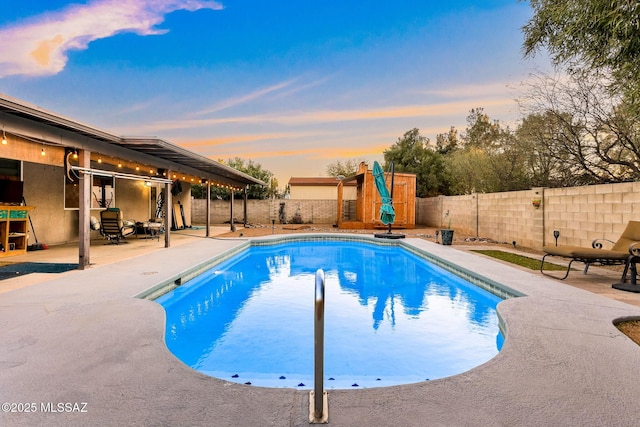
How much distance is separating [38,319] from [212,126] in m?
15.9

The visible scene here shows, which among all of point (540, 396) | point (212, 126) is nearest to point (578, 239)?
point (540, 396)

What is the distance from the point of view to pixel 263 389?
228 cm

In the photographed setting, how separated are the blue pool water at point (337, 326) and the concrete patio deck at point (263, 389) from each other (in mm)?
620

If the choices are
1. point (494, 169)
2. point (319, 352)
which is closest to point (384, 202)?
point (494, 169)

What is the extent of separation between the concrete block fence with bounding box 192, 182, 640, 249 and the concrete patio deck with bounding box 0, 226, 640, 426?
4008 millimetres

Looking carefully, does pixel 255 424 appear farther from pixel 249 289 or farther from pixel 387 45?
pixel 387 45

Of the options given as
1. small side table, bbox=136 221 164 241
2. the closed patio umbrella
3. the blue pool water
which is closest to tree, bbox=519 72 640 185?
the closed patio umbrella

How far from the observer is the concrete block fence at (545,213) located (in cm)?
695

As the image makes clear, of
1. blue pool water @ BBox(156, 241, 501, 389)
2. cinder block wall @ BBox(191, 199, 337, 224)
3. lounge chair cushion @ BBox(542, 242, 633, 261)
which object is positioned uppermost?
cinder block wall @ BBox(191, 199, 337, 224)

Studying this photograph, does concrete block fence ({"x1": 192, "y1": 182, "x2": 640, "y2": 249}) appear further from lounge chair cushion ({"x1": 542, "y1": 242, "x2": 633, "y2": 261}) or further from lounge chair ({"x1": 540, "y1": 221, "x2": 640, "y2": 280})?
lounge chair cushion ({"x1": 542, "y1": 242, "x2": 633, "y2": 261})

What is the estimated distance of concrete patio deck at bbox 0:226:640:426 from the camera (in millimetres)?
1912

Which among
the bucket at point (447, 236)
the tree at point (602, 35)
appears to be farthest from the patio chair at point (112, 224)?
the tree at point (602, 35)

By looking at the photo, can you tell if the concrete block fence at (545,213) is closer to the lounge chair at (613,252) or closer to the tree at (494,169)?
the lounge chair at (613,252)

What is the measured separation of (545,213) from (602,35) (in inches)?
207
